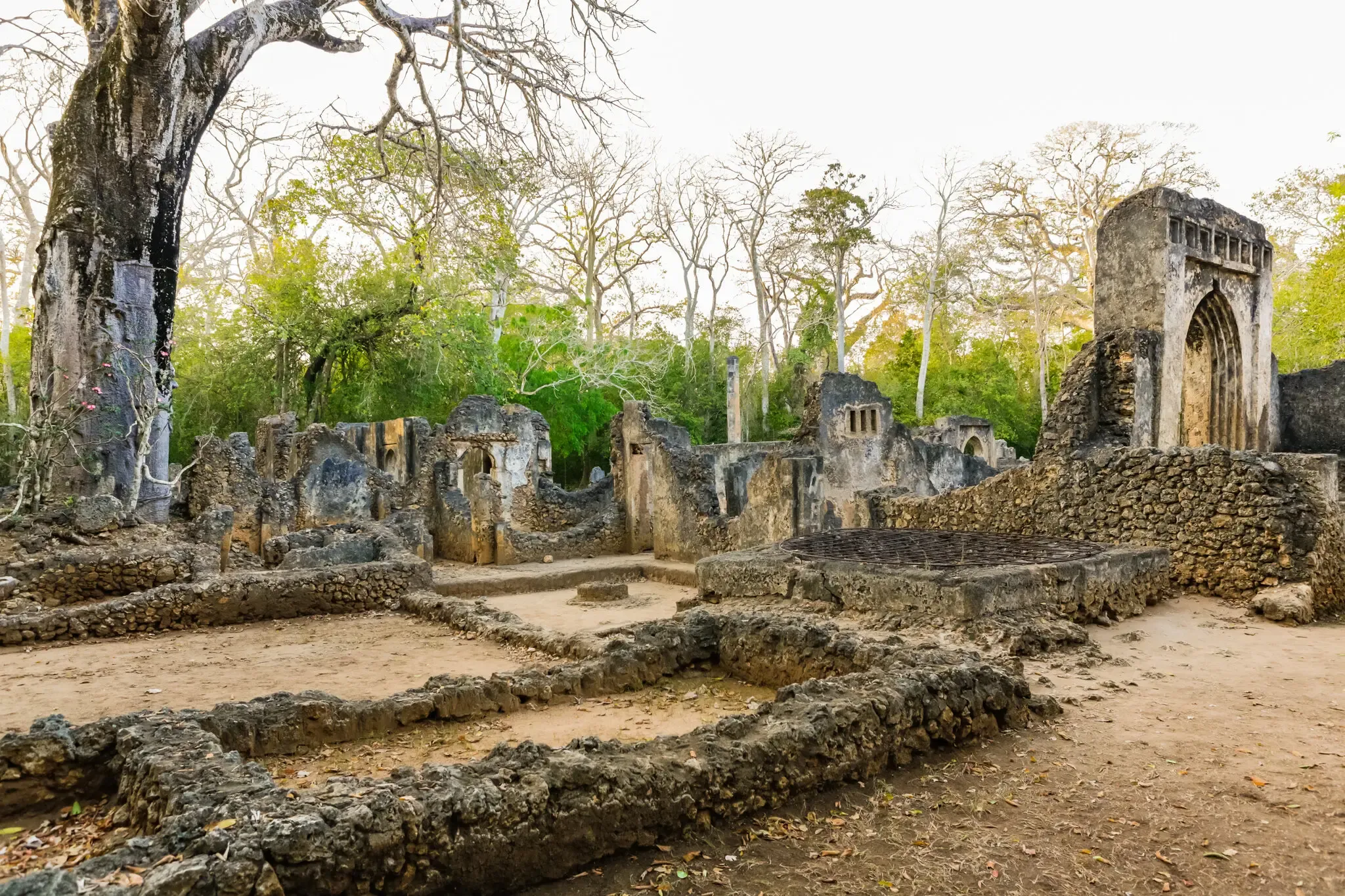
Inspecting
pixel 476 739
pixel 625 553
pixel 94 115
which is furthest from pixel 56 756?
pixel 625 553

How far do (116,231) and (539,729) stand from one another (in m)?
9.78

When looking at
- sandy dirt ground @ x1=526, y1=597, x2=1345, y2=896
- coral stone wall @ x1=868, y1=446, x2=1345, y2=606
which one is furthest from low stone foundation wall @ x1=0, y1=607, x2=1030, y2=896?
coral stone wall @ x1=868, y1=446, x2=1345, y2=606

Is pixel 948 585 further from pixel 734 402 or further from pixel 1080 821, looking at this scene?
pixel 734 402

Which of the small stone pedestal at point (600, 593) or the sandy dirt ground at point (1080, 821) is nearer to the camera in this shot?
the sandy dirt ground at point (1080, 821)

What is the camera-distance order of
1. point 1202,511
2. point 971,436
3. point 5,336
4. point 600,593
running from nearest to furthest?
1. point 1202,511
2. point 600,593
3. point 5,336
4. point 971,436

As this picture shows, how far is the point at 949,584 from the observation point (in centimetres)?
654

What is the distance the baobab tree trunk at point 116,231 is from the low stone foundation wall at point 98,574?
1.88 meters

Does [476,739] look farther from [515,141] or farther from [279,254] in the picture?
[279,254]

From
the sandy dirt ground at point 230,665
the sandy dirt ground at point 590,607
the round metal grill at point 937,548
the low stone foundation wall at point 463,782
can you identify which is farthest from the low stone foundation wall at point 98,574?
the round metal grill at point 937,548

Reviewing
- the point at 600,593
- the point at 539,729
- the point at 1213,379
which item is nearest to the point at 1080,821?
the point at 539,729

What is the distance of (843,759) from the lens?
3.76 meters

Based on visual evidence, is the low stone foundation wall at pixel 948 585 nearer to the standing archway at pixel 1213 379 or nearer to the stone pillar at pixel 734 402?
the standing archway at pixel 1213 379

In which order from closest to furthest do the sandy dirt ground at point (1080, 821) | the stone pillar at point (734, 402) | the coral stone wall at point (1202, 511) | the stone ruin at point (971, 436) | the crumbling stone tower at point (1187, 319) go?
the sandy dirt ground at point (1080, 821), the coral stone wall at point (1202, 511), the crumbling stone tower at point (1187, 319), the stone ruin at point (971, 436), the stone pillar at point (734, 402)

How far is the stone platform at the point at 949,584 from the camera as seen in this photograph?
6.55 meters
